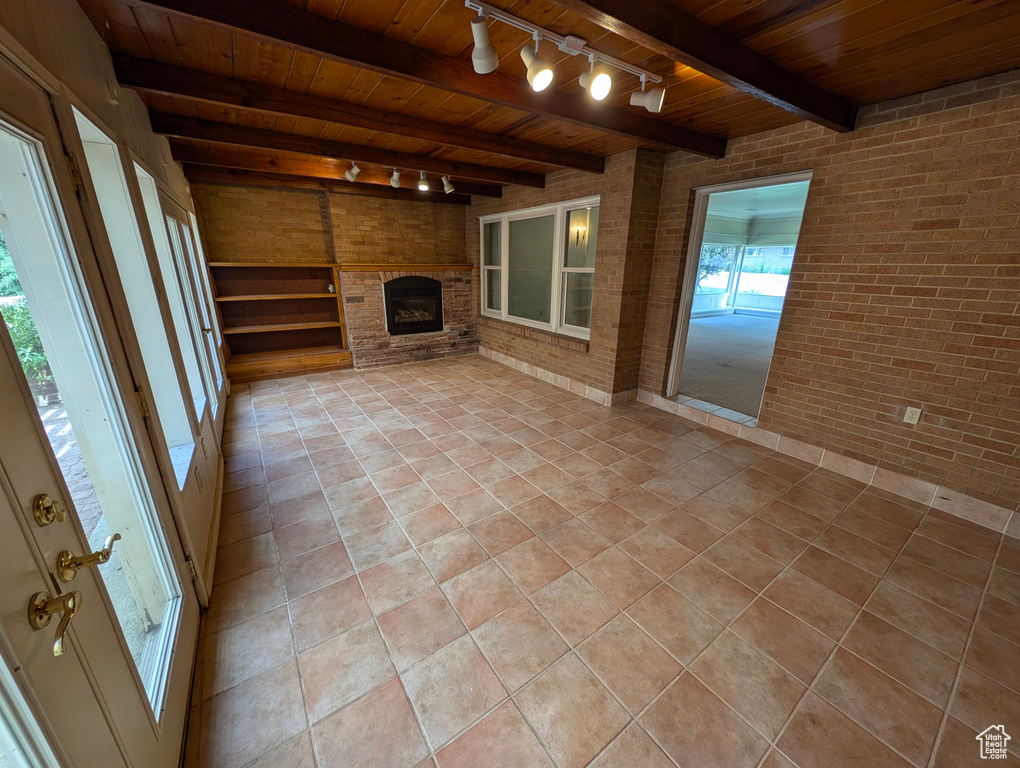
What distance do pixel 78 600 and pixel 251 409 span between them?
3746 mm

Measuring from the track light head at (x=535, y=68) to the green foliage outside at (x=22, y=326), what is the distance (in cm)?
188

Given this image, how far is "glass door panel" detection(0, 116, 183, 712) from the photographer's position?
0.96m

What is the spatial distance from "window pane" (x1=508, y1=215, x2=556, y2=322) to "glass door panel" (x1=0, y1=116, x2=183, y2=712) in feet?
13.9

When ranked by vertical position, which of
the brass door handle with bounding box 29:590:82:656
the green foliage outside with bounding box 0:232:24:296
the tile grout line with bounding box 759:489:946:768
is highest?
the green foliage outside with bounding box 0:232:24:296

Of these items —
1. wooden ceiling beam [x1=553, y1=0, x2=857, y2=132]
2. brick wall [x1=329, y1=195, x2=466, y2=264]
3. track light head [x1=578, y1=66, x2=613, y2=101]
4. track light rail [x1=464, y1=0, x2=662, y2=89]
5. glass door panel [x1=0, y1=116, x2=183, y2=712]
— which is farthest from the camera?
brick wall [x1=329, y1=195, x2=466, y2=264]

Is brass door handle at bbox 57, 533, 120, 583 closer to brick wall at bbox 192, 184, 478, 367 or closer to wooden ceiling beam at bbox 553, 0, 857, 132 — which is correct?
wooden ceiling beam at bbox 553, 0, 857, 132

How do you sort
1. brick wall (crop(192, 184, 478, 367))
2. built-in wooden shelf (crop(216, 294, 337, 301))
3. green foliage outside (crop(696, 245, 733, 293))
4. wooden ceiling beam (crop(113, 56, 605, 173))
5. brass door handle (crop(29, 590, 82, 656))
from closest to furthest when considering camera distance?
brass door handle (crop(29, 590, 82, 656)) < wooden ceiling beam (crop(113, 56, 605, 173)) < built-in wooden shelf (crop(216, 294, 337, 301)) < brick wall (crop(192, 184, 478, 367)) < green foliage outside (crop(696, 245, 733, 293))

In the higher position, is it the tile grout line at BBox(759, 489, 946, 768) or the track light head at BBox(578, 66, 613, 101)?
the track light head at BBox(578, 66, 613, 101)

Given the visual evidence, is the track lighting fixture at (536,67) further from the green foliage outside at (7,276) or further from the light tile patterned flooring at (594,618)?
the light tile patterned flooring at (594,618)

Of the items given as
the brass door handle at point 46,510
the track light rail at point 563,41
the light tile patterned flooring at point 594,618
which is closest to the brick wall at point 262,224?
the light tile patterned flooring at point 594,618

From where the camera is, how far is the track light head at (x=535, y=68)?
175cm

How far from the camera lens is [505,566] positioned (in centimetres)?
206

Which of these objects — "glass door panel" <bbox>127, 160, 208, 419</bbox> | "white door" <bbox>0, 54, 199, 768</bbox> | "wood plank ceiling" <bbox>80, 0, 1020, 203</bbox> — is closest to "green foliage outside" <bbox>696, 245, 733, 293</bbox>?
"wood plank ceiling" <bbox>80, 0, 1020, 203</bbox>

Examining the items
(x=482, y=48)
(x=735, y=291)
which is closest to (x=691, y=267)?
(x=482, y=48)
